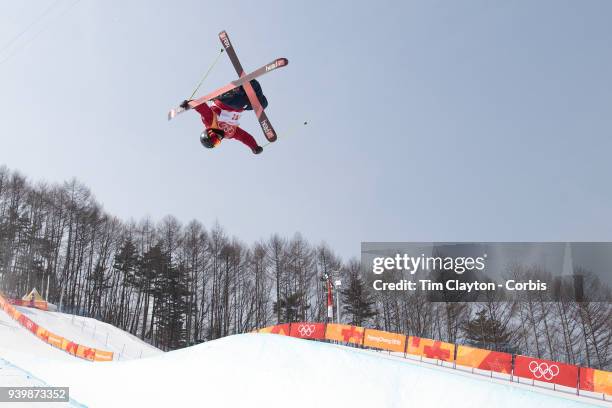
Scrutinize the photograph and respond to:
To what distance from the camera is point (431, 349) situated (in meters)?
23.5

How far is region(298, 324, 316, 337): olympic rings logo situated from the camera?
88.8ft

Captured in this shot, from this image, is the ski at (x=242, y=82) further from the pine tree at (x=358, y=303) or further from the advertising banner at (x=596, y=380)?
the pine tree at (x=358, y=303)

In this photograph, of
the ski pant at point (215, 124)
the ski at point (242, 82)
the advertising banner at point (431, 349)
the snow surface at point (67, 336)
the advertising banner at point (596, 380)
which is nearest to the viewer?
the ski at point (242, 82)

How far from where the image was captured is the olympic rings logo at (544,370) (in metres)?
18.4

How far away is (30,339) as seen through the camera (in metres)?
29.2

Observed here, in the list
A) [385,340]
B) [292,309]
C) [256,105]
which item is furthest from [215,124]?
[292,309]

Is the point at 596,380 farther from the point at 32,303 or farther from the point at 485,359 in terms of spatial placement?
the point at 32,303

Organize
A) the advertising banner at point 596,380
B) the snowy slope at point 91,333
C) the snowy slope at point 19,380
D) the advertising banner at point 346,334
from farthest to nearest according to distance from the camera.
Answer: the snowy slope at point 91,333, the advertising banner at point 346,334, the advertising banner at point 596,380, the snowy slope at point 19,380

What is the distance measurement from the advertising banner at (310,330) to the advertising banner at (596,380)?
1369 cm

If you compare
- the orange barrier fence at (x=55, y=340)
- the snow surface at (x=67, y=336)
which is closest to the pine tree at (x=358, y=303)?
the snow surface at (x=67, y=336)

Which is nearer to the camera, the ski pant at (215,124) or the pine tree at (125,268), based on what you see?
the ski pant at (215,124)

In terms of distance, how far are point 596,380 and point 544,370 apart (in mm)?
2024

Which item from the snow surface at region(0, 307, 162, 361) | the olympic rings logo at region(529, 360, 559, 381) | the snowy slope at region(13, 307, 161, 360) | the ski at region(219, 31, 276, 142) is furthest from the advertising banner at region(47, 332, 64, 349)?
the olympic rings logo at region(529, 360, 559, 381)

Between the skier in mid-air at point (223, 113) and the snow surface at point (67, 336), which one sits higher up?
the skier in mid-air at point (223, 113)
